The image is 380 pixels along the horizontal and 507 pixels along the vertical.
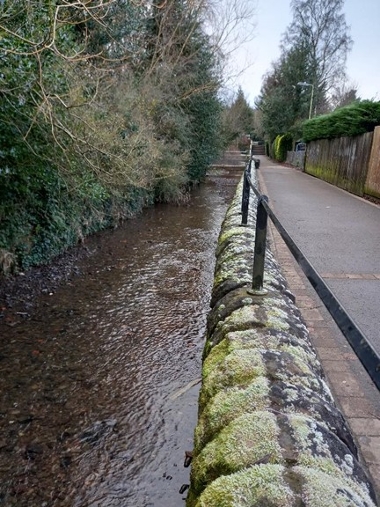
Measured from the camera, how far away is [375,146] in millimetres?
10391

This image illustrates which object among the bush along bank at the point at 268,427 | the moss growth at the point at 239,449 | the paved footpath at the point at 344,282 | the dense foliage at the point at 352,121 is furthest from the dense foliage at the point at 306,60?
the moss growth at the point at 239,449

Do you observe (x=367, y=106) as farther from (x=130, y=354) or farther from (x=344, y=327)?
(x=344, y=327)

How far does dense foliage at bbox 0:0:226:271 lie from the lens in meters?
4.00

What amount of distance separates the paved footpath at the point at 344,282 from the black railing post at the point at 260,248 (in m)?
0.67

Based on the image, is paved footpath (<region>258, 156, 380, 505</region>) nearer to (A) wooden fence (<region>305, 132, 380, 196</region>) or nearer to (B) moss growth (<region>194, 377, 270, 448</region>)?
(B) moss growth (<region>194, 377, 270, 448</region>)

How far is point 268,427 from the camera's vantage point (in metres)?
1.44

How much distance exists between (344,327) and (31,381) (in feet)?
10.3

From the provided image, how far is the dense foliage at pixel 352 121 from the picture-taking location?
11.4 metres

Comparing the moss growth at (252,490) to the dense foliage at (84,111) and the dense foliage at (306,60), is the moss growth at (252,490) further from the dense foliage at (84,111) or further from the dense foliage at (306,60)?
the dense foliage at (306,60)

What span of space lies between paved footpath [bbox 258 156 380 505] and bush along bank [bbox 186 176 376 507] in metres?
0.36

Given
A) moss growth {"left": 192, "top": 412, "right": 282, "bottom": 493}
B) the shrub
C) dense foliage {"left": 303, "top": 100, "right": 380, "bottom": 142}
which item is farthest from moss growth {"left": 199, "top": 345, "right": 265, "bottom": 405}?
the shrub

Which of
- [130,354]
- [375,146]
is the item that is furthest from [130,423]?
[375,146]

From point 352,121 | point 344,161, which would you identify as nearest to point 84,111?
point 352,121

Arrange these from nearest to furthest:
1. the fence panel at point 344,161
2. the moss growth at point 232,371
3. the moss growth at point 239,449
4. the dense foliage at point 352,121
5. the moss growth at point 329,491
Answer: the moss growth at point 329,491 → the moss growth at point 239,449 → the moss growth at point 232,371 → the fence panel at point 344,161 → the dense foliage at point 352,121
